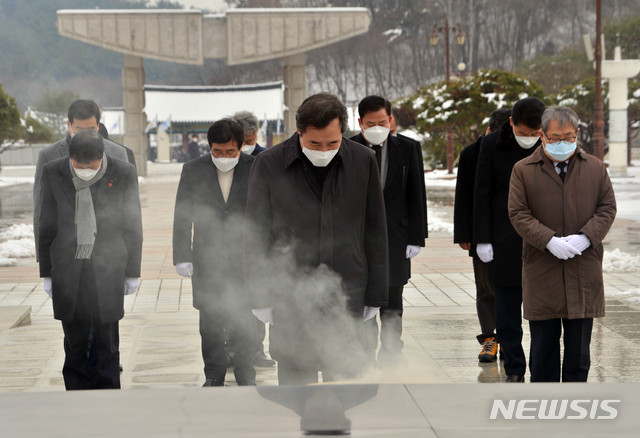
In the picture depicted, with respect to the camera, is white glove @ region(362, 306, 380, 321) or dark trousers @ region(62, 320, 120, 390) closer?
white glove @ region(362, 306, 380, 321)

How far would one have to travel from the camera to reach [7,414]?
8.35ft

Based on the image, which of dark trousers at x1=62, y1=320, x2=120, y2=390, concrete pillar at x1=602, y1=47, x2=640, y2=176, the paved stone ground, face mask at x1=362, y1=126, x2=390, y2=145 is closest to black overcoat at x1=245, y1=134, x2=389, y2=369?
the paved stone ground

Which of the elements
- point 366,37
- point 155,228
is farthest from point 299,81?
point 366,37

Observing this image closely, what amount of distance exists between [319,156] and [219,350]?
6.65 ft

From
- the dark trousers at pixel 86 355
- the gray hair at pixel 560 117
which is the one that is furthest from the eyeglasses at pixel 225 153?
the gray hair at pixel 560 117

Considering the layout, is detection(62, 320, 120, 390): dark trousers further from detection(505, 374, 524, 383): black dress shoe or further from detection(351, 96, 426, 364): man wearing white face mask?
detection(505, 374, 524, 383): black dress shoe

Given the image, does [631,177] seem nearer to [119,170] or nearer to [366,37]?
[119,170]

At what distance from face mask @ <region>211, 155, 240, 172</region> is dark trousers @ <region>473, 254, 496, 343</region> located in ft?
5.87

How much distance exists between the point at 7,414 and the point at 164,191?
24924 mm

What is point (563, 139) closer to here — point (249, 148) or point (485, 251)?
point (485, 251)

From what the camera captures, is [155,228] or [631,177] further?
[631,177]

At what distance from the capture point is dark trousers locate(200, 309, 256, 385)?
5.25 meters

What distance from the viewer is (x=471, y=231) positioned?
5922mm

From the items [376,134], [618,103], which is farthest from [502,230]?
[618,103]
